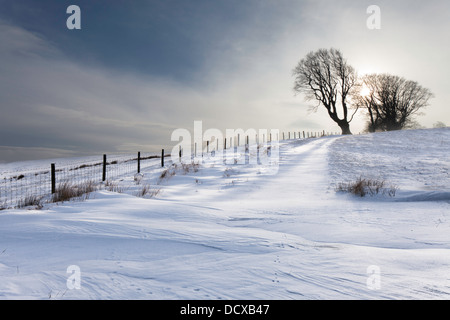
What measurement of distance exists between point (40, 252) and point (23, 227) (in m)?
0.99

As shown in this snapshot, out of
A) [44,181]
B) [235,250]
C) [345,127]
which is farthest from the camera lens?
[345,127]

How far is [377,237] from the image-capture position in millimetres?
3434

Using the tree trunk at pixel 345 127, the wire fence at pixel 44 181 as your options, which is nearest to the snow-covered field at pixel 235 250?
the wire fence at pixel 44 181

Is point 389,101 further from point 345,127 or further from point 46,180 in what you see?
point 46,180

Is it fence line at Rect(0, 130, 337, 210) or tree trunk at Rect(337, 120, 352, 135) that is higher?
tree trunk at Rect(337, 120, 352, 135)

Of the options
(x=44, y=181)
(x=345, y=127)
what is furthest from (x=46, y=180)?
(x=345, y=127)

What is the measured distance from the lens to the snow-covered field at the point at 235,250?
6.61ft

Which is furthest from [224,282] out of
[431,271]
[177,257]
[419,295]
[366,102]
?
[366,102]

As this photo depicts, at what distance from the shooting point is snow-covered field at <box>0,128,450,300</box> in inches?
79.3

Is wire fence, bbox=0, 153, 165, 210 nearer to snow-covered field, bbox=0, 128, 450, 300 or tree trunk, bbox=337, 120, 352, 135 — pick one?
snow-covered field, bbox=0, 128, 450, 300

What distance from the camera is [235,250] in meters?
2.89

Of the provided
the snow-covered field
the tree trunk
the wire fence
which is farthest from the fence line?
the tree trunk

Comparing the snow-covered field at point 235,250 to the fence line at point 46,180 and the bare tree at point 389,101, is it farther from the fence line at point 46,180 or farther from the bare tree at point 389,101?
the bare tree at point 389,101
